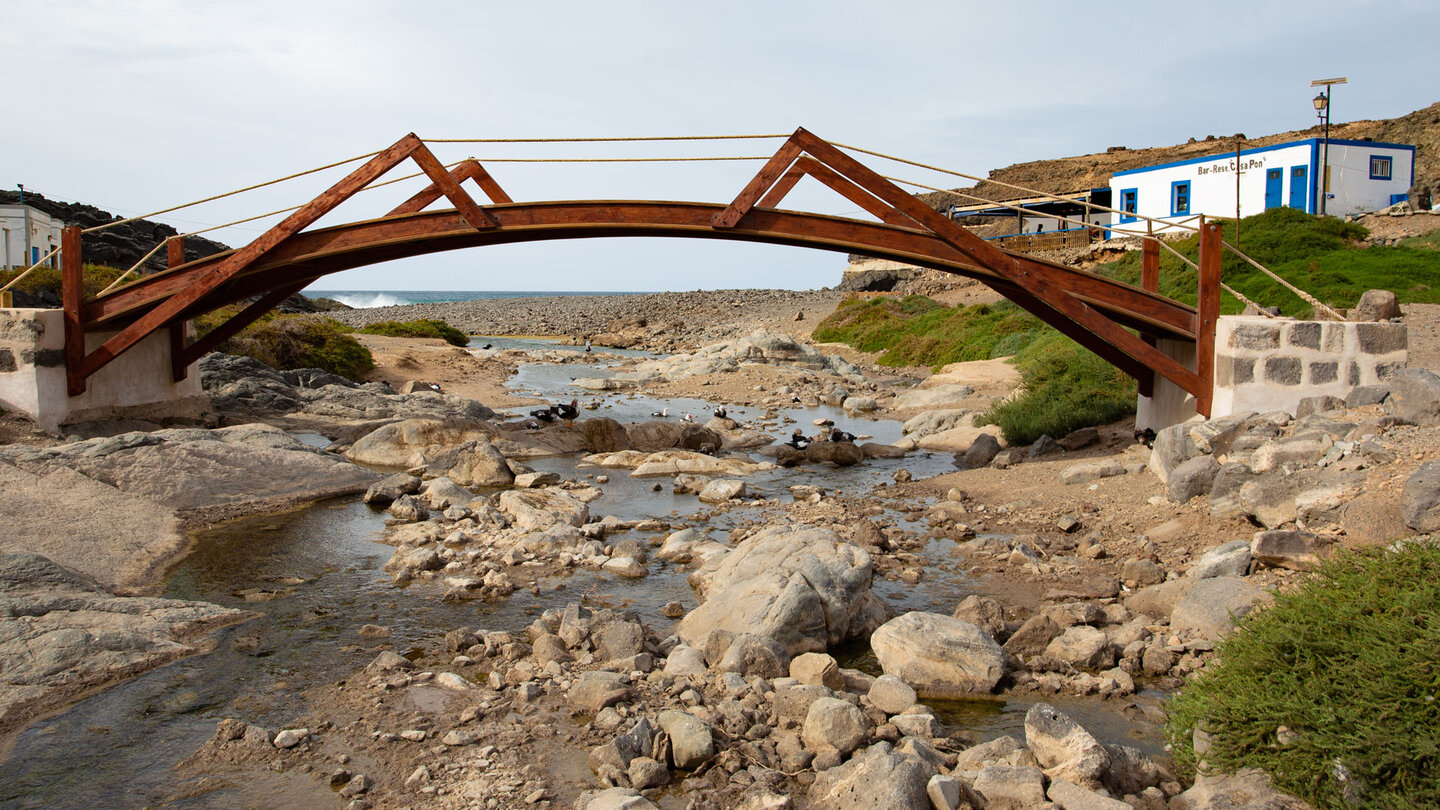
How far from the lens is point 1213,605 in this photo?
7.34m

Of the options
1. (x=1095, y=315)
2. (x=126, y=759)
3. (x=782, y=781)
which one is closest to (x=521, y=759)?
(x=782, y=781)

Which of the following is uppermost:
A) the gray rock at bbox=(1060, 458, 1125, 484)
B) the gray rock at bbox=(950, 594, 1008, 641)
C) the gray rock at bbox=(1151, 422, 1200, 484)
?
the gray rock at bbox=(1151, 422, 1200, 484)

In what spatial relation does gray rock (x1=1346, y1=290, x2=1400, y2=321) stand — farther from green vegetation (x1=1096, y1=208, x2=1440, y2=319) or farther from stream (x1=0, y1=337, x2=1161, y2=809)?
green vegetation (x1=1096, y1=208, x2=1440, y2=319)

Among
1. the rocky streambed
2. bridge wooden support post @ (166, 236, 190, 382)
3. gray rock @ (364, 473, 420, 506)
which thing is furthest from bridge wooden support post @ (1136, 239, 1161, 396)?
bridge wooden support post @ (166, 236, 190, 382)

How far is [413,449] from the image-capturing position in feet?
52.2

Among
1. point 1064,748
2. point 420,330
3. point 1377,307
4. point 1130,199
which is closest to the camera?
point 1064,748

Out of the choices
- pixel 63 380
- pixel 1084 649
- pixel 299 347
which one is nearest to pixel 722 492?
pixel 1084 649

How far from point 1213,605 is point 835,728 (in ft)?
11.8

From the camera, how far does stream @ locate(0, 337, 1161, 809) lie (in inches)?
214

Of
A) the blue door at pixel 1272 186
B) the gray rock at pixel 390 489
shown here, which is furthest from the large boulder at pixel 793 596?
the blue door at pixel 1272 186

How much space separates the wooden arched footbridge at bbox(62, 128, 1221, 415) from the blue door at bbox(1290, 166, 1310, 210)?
2719cm

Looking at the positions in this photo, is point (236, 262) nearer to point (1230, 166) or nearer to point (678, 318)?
point (1230, 166)

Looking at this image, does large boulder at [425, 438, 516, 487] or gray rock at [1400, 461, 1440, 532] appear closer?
gray rock at [1400, 461, 1440, 532]

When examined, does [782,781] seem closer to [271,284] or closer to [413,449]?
[413,449]
